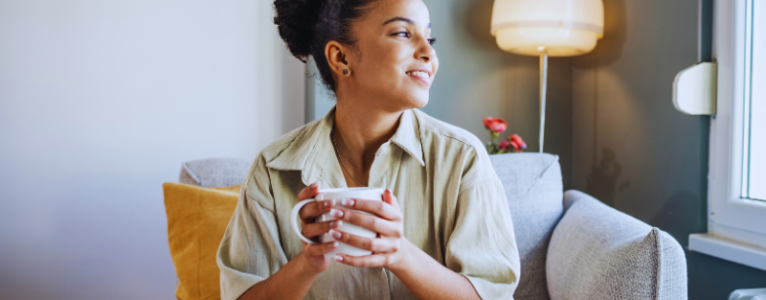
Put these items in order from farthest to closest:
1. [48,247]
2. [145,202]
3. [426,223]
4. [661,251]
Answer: [145,202] → [48,247] → [426,223] → [661,251]

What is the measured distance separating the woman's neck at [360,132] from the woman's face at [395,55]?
0.05 metres

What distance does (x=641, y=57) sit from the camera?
1704 millimetres

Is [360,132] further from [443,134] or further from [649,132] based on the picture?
[649,132]

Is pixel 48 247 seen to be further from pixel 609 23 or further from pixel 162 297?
pixel 609 23

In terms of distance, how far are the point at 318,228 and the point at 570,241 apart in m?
0.77

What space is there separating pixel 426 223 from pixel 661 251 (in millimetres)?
418

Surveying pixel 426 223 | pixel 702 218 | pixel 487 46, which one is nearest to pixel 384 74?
pixel 426 223

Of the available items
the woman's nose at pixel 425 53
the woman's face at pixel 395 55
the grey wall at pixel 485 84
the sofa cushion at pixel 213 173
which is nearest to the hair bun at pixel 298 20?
the woman's face at pixel 395 55

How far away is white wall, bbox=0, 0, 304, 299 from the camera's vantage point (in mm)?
1706

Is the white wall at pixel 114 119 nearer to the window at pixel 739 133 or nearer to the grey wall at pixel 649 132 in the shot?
the grey wall at pixel 649 132

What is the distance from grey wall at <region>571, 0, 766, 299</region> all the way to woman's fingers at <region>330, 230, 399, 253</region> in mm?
1154

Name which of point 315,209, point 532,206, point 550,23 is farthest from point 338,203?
point 550,23

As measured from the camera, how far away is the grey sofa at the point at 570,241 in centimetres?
83

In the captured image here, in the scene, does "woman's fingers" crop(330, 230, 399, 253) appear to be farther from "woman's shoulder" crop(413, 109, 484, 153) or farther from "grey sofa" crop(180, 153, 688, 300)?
"grey sofa" crop(180, 153, 688, 300)
